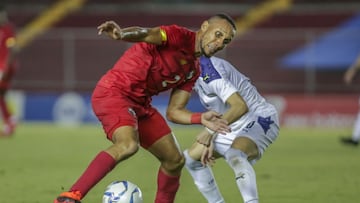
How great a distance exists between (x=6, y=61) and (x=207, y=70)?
10357mm

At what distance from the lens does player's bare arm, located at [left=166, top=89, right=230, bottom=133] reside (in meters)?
7.61

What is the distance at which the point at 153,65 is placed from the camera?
26.3 ft

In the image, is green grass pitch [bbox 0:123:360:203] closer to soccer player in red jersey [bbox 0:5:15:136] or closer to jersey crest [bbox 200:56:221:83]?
soccer player in red jersey [bbox 0:5:15:136]

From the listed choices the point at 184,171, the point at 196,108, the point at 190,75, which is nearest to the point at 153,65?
the point at 190,75

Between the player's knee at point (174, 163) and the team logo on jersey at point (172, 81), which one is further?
the player's knee at point (174, 163)

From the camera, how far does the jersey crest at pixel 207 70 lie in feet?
27.1

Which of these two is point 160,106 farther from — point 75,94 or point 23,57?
point 23,57

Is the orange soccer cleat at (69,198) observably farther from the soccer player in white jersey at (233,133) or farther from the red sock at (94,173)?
the soccer player in white jersey at (233,133)

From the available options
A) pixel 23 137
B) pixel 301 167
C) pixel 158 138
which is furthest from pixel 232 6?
pixel 158 138

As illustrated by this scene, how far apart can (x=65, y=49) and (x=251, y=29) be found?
17.5ft

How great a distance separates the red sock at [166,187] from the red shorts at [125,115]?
321 millimetres

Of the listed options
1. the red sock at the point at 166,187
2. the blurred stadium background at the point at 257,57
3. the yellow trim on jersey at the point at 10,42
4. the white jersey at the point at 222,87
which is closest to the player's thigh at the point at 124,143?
the red sock at the point at 166,187

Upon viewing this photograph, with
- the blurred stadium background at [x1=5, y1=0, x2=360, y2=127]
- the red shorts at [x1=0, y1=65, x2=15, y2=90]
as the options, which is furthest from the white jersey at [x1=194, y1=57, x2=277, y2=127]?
the blurred stadium background at [x1=5, y1=0, x2=360, y2=127]

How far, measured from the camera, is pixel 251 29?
26.0 meters
